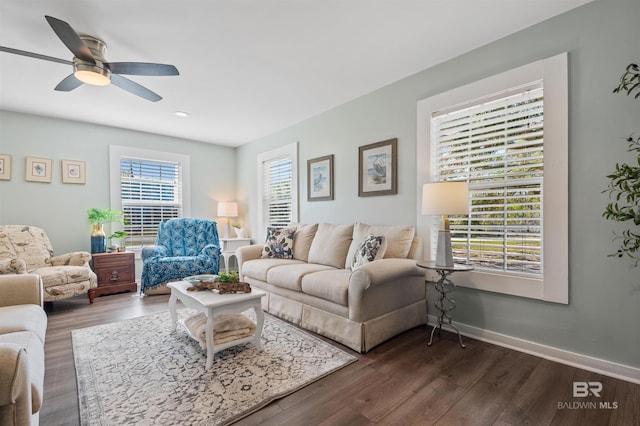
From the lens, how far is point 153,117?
4.16 m

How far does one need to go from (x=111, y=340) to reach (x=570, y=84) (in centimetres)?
419

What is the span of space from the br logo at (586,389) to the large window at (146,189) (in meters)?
5.49

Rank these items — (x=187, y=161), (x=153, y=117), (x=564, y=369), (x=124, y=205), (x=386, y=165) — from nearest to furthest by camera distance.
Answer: (x=564, y=369) → (x=386, y=165) → (x=153, y=117) → (x=124, y=205) → (x=187, y=161)

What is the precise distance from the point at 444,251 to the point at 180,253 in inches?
154

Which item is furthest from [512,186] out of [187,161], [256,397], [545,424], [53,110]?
[53,110]

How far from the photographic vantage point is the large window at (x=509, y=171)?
6.97 feet

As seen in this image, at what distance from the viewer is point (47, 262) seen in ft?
11.8

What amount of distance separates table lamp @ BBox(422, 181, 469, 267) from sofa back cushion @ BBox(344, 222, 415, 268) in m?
0.45

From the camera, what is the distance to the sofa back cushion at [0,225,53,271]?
11.4 ft

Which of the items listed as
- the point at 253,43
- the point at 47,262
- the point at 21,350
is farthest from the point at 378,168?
the point at 47,262

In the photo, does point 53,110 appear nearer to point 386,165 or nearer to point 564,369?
point 386,165

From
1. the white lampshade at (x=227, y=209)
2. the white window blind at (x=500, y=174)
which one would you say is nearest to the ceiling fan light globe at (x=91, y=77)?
the white window blind at (x=500, y=174)

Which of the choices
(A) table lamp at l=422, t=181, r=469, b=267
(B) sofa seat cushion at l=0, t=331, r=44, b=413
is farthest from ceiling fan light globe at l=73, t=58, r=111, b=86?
(A) table lamp at l=422, t=181, r=469, b=267

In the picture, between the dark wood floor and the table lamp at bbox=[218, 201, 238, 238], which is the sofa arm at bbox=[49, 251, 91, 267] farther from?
the table lamp at bbox=[218, 201, 238, 238]
